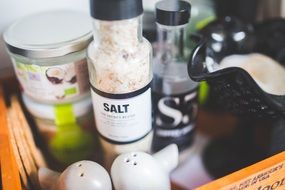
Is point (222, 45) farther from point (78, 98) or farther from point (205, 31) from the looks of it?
point (78, 98)

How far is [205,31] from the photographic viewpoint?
0.55 m

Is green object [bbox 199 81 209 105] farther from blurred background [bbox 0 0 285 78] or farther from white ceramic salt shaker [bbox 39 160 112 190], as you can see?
white ceramic salt shaker [bbox 39 160 112 190]

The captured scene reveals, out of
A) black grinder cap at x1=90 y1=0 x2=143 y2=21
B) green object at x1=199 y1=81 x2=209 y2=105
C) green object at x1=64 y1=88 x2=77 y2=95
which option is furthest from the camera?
green object at x1=199 y1=81 x2=209 y2=105

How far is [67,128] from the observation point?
51 centimetres

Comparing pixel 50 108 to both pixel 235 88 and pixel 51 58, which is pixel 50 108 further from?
pixel 235 88

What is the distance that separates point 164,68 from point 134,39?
132 millimetres

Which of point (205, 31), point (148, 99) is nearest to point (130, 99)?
point (148, 99)

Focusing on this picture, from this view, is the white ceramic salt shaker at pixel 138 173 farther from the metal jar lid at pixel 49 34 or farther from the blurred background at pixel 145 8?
the blurred background at pixel 145 8

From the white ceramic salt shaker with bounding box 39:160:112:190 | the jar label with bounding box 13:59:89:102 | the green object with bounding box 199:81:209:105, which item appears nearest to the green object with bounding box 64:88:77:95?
the jar label with bounding box 13:59:89:102

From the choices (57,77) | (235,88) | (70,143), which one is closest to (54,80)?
(57,77)

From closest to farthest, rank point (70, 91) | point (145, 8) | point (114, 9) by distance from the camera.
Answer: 1. point (114, 9)
2. point (70, 91)
3. point (145, 8)

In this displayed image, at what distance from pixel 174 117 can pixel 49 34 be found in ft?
0.68

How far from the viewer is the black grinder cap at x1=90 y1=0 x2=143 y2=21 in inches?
14.4

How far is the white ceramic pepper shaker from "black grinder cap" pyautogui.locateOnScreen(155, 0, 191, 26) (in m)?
0.04
